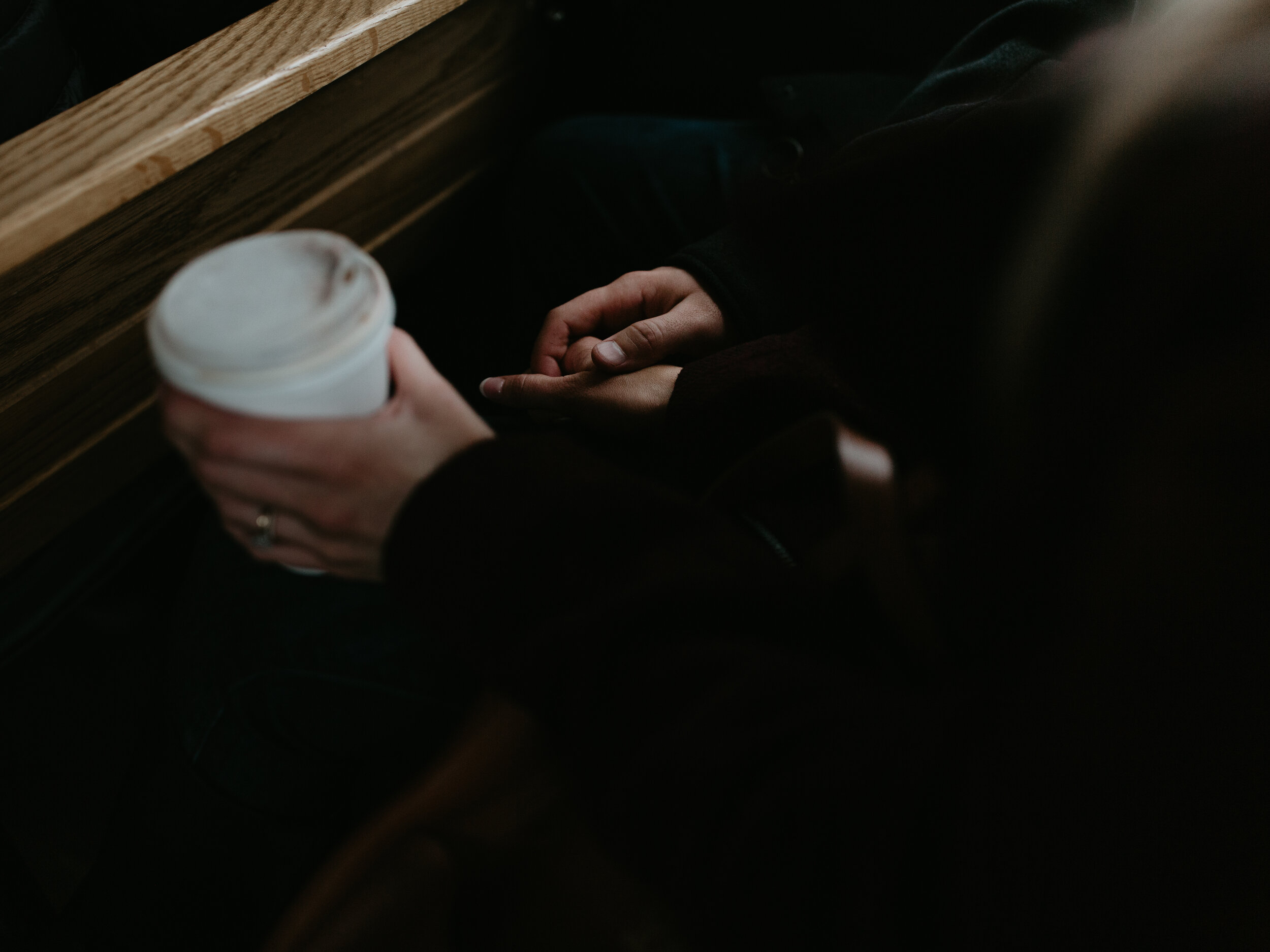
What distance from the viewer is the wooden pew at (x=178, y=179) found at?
2.34ft

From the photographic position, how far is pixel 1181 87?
483 millimetres

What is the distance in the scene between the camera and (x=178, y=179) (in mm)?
888

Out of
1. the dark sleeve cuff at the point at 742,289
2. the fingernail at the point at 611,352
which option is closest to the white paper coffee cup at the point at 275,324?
the fingernail at the point at 611,352

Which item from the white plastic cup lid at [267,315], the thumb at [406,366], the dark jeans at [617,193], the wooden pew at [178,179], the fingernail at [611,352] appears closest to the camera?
the white plastic cup lid at [267,315]

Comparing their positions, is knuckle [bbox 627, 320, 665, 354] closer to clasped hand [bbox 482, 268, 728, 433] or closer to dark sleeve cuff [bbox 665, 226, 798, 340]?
clasped hand [bbox 482, 268, 728, 433]

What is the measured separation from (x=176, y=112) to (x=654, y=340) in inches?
20.9

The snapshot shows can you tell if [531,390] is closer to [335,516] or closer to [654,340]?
[654,340]

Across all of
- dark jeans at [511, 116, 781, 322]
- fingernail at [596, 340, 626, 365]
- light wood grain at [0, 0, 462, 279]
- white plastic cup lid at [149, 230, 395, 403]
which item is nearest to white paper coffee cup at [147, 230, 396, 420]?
white plastic cup lid at [149, 230, 395, 403]

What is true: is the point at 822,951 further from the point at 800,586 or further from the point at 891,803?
the point at 800,586

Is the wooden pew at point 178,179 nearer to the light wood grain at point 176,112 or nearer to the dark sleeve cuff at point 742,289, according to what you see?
the light wood grain at point 176,112

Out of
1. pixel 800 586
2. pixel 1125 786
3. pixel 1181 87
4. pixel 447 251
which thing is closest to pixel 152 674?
pixel 447 251

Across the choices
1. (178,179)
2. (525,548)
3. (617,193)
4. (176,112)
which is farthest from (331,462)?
(617,193)

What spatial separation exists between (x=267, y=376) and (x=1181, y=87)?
584 mm

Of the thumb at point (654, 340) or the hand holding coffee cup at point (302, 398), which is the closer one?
the hand holding coffee cup at point (302, 398)
